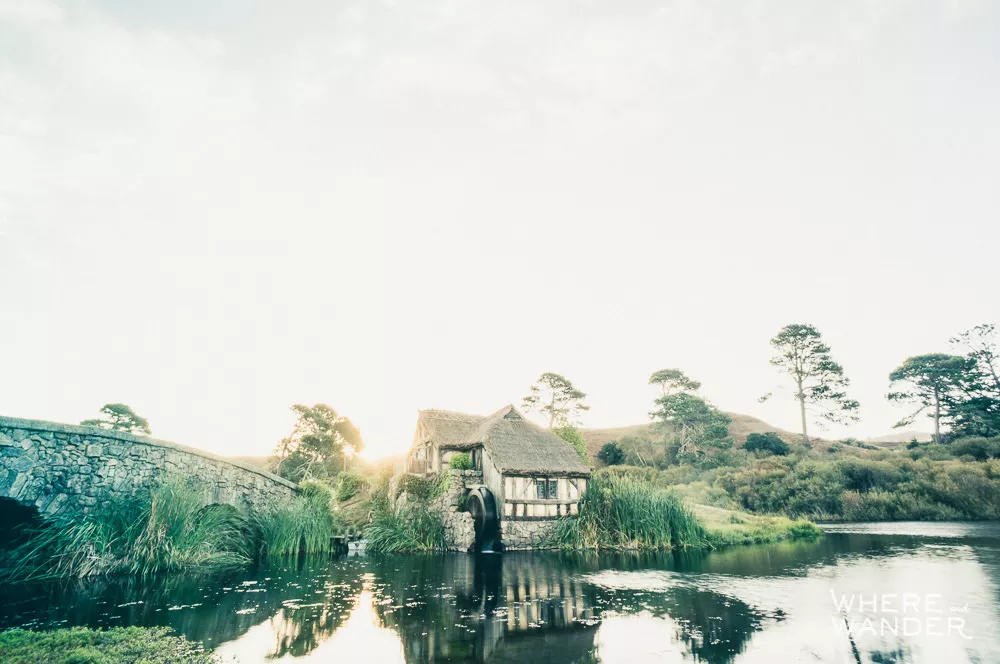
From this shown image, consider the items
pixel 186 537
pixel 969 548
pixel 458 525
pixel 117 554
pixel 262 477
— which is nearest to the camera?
pixel 117 554

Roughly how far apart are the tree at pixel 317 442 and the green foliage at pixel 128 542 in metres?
25.5

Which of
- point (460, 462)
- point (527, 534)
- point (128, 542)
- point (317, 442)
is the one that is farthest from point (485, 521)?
point (317, 442)

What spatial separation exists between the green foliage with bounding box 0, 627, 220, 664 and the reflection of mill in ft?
9.51

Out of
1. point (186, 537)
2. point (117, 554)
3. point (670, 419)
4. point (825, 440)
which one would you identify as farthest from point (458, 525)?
point (825, 440)

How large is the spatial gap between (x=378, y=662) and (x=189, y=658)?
2331mm

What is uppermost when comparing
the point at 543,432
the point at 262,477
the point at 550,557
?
the point at 543,432

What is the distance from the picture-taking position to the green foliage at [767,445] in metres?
42.6

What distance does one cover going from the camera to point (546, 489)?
22844mm

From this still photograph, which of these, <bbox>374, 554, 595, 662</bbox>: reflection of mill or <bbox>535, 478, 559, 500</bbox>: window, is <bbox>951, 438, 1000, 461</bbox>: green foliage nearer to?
<bbox>535, 478, 559, 500</bbox>: window

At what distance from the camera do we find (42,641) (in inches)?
247

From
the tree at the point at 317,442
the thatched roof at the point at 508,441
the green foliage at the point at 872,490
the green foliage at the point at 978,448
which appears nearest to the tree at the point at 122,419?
the tree at the point at 317,442

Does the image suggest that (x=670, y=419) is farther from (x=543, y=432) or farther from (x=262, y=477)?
(x=262, y=477)

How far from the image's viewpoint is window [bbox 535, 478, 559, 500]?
22688 mm

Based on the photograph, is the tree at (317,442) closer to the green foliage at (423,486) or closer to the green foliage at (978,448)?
the green foliage at (423,486)
